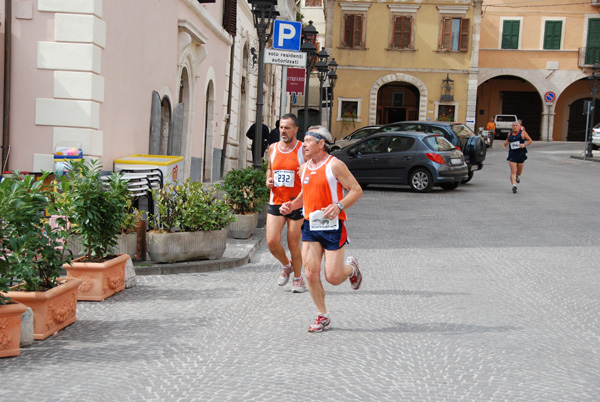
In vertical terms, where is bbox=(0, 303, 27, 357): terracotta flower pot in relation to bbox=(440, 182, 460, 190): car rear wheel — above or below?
below

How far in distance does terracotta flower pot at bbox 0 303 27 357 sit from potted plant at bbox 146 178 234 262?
3659 millimetres

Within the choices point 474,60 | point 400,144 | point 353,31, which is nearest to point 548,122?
point 474,60

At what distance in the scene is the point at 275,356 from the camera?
5.69 metres

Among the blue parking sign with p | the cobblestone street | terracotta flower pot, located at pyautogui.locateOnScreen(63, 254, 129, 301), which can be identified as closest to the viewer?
the cobblestone street

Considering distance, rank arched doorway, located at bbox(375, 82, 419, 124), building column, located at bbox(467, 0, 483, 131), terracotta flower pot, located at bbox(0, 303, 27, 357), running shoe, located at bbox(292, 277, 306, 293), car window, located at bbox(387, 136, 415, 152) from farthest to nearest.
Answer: arched doorway, located at bbox(375, 82, 419, 124) → building column, located at bbox(467, 0, 483, 131) → car window, located at bbox(387, 136, 415, 152) → running shoe, located at bbox(292, 277, 306, 293) → terracotta flower pot, located at bbox(0, 303, 27, 357)

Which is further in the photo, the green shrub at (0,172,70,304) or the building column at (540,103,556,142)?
the building column at (540,103,556,142)

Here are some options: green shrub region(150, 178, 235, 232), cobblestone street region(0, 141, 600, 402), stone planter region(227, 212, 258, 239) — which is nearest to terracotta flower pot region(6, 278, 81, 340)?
cobblestone street region(0, 141, 600, 402)

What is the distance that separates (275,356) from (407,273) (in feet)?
13.5

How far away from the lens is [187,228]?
9.62m

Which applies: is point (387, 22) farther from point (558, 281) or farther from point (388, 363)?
point (388, 363)

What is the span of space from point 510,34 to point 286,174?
47.9 m

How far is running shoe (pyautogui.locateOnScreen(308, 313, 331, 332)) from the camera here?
645cm

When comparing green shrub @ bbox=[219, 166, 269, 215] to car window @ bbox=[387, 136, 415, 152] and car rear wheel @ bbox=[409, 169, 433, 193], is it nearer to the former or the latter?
car rear wheel @ bbox=[409, 169, 433, 193]

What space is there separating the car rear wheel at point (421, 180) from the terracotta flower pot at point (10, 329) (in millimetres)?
16098
